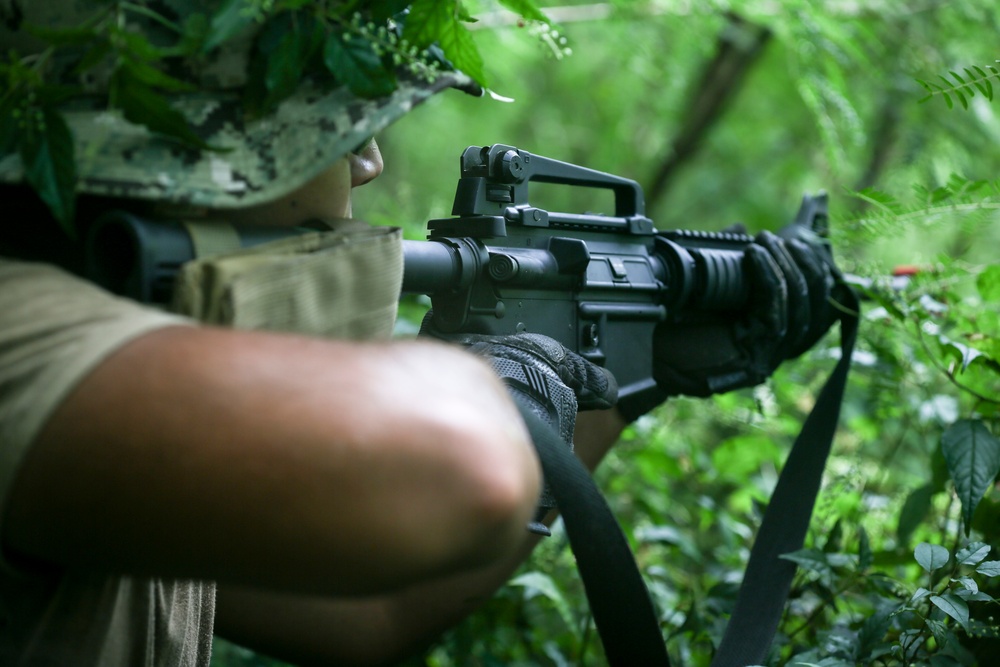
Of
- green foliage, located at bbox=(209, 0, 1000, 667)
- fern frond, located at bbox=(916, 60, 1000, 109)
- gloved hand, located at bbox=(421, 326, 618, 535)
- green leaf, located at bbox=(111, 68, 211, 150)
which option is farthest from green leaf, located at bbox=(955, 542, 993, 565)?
green leaf, located at bbox=(111, 68, 211, 150)

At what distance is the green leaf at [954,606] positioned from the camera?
1.15 metres

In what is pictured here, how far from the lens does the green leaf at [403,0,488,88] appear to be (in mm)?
972

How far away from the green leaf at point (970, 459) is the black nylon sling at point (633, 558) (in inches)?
10.6

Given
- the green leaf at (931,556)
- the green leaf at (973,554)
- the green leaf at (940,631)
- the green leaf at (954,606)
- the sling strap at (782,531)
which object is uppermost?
the green leaf at (973,554)

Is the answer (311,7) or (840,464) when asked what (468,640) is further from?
(311,7)

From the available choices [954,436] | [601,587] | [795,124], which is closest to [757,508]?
[954,436]

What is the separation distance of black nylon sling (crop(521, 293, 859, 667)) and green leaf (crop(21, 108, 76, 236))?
0.56 m

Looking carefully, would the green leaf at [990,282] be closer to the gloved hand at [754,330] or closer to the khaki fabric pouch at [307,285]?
the gloved hand at [754,330]

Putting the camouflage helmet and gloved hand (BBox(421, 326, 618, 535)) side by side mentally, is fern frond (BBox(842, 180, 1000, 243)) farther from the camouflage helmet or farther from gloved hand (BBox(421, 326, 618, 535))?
the camouflage helmet

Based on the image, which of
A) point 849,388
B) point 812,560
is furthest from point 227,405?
point 849,388

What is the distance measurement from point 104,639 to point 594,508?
1.93ft

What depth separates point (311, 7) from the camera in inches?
36.8

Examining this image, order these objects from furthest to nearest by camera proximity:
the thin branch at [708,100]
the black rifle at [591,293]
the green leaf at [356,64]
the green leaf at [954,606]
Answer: the thin branch at [708,100]
the green leaf at [954,606]
the black rifle at [591,293]
the green leaf at [356,64]

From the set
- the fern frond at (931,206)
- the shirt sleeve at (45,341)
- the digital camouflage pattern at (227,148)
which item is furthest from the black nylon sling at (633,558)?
the shirt sleeve at (45,341)
